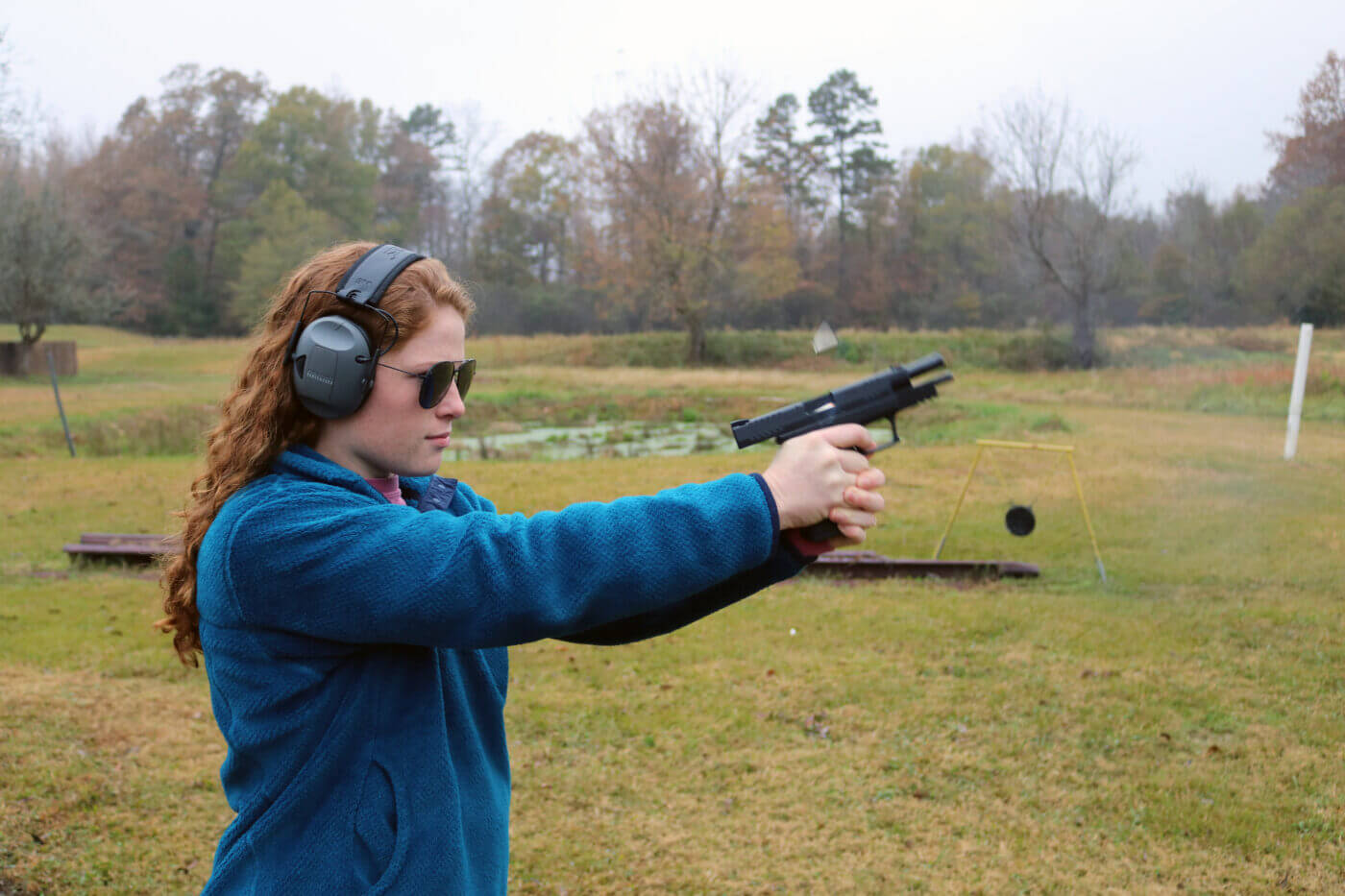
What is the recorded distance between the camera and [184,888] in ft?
13.1

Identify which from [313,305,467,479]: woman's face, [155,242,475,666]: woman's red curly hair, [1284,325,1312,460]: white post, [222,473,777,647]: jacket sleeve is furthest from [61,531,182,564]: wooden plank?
[1284,325,1312,460]: white post

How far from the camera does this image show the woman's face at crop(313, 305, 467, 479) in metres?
1.62

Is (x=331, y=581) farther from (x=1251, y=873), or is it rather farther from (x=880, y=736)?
(x=880, y=736)

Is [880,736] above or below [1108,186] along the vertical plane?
below

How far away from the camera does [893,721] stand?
5629 millimetres

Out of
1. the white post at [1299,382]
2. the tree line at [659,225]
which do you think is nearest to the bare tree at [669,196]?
the tree line at [659,225]

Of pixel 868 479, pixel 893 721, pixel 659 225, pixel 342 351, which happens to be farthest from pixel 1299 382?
pixel 659 225

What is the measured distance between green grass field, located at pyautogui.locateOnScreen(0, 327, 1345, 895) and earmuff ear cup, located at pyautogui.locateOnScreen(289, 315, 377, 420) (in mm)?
325

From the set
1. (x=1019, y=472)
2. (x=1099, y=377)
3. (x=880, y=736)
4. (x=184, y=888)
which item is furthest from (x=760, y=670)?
(x=1099, y=377)

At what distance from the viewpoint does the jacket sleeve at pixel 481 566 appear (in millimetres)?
1354

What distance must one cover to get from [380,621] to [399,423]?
0.39 meters

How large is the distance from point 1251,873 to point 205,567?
4389 mm

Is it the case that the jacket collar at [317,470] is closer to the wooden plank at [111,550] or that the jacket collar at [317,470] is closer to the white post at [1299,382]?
the wooden plank at [111,550]

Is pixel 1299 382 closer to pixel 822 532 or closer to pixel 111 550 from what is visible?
pixel 822 532
